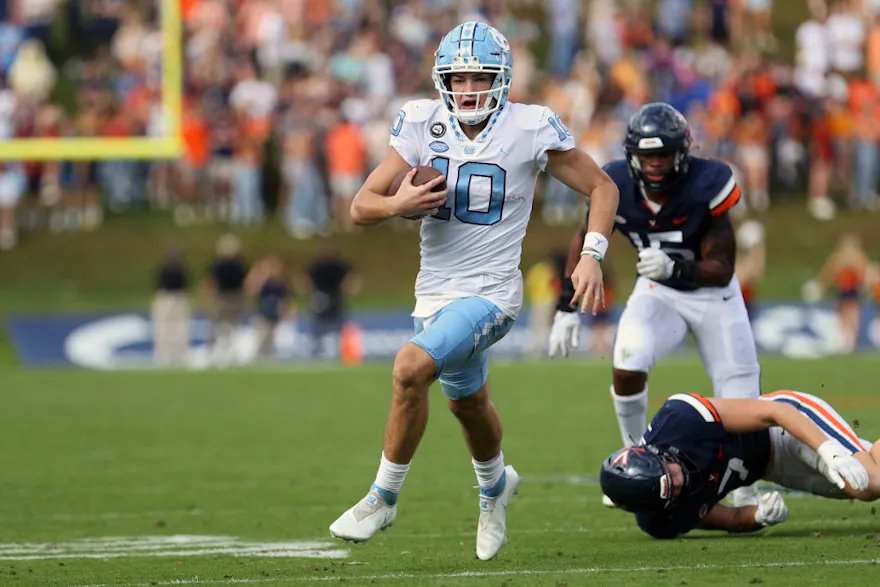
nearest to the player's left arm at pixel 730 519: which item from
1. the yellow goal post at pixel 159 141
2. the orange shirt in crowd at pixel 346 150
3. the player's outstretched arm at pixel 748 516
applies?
the player's outstretched arm at pixel 748 516

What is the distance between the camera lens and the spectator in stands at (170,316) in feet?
61.8

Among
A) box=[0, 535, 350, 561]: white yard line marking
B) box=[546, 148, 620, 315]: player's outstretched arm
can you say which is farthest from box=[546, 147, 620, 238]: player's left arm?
box=[0, 535, 350, 561]: white yard line marking

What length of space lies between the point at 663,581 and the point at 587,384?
1013 centimetres

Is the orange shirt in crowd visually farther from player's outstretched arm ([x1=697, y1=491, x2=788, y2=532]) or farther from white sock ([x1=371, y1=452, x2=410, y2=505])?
white sock ([x1=371, y1=452, x2=410, y2=505])

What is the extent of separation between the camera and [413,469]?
9.34 meters

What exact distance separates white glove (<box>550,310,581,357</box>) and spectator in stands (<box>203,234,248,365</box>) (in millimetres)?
12804

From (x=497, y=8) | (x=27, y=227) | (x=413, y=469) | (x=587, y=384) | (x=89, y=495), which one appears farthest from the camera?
(x=497, y=8)

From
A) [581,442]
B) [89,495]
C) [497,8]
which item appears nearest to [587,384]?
[581,442]

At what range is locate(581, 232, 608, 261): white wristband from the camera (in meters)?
5.75

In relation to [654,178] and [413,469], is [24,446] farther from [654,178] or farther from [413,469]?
[654,178]

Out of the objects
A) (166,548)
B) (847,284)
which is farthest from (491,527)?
(847,284)

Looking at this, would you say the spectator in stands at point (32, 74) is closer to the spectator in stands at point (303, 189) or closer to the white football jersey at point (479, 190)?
the spectator in stands at point (303, 189)

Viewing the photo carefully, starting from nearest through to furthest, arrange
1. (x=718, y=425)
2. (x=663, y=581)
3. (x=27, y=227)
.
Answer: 1. (x=663, y=581)
2. (x=718, y=425)
3. (x=27, y=227)

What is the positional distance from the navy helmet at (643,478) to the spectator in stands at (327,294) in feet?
43.7
